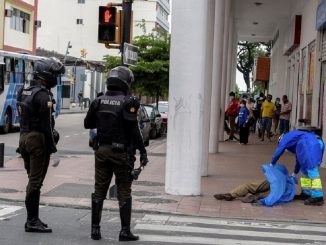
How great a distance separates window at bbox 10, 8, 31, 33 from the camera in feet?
155

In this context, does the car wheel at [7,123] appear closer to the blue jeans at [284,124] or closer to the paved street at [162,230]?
the blue jeans at [284,124]

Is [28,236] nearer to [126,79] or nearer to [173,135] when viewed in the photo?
[126,79]

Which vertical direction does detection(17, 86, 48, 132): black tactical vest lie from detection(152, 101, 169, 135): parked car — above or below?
above

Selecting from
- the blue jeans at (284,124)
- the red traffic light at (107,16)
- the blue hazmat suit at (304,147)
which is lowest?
the blue jeans at (284,124)

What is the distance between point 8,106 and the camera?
27625 millimetres

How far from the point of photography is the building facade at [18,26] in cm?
4534

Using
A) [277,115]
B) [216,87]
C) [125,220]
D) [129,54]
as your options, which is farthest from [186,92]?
[277,115]

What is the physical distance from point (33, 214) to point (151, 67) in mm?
28850

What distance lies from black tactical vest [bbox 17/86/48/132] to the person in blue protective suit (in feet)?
14.4

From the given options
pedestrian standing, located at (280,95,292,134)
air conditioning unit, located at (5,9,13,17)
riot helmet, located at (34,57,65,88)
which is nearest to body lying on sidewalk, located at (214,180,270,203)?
riot helmet, located at (34,57,65,88)

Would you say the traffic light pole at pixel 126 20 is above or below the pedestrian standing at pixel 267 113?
above

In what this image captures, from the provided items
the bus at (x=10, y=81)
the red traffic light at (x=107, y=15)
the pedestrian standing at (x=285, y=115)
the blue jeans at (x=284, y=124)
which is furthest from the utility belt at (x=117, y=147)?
the bus at (x=10, y=81)

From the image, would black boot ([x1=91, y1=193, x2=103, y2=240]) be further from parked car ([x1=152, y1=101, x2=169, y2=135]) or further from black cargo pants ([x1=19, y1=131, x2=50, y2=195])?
parked car ([x1=152, y1=101, x2=169, y2=135])

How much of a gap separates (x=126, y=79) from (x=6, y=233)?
231cm
